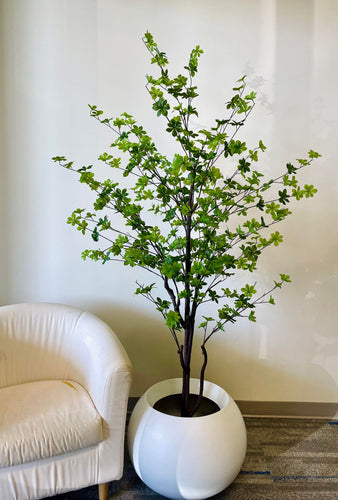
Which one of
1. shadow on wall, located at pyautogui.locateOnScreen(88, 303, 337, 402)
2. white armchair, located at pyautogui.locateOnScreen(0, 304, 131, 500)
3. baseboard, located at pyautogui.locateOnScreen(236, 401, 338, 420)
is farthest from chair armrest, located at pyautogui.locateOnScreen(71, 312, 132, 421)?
baseboard, located at pyautogui.locateOnScreen(236, 401, 338, 420)

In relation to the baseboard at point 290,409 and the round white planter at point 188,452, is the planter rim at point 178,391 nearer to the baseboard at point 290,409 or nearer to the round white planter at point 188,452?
the round white planter at point 188,452

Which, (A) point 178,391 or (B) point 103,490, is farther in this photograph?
(A) point 178,391

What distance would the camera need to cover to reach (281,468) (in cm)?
189

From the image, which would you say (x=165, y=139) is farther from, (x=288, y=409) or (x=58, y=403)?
(x=288, y=409)

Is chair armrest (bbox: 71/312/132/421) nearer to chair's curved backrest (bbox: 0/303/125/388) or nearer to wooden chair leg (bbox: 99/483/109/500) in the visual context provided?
chair's curved backrest (bbox: 0/303/125/388)

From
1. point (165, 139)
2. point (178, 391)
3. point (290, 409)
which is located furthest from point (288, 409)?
point (165, 139)

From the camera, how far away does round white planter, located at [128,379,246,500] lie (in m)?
1.54

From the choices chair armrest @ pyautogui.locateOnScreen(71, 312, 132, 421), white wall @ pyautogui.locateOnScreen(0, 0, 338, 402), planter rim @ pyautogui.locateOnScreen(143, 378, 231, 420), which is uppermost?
white wall @ pyautogui.locateOnScreen(0, 0, 338, 402)

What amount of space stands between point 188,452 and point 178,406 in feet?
0.99

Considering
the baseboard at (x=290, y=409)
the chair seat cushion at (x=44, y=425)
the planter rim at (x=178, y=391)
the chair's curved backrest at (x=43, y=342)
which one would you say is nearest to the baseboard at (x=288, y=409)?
the baseboard at (x=290, y=409)

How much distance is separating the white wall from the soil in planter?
443 millimetres

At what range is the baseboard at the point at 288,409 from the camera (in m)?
2.33

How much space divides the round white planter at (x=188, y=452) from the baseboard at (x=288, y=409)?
0.70 m

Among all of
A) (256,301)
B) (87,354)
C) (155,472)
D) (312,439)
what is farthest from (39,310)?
(312,439)
